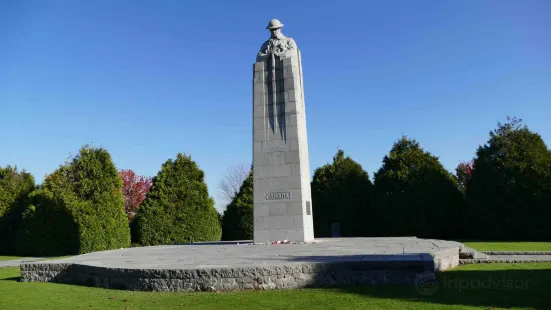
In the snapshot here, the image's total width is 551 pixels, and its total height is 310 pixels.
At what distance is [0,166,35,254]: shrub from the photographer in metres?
26.6

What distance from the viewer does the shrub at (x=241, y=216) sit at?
23825 mm

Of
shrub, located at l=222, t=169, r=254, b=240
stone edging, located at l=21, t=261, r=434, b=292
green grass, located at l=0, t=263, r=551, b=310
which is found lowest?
green grass, located at l=0, t=263, r=551, b=310

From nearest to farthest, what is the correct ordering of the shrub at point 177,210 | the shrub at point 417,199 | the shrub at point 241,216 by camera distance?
the shrub at point 177,210 < the shrub at point 241,216 < the shrub at point 417,199

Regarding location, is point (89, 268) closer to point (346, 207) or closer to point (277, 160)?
point (277, 160)

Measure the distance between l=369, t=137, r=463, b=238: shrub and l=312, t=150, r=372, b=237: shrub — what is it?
0.84m

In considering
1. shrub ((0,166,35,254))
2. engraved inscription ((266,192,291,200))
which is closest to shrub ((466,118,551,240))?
engraved inscription ((266,192,291,200))

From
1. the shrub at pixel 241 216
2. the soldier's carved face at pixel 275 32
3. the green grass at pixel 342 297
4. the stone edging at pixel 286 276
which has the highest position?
the soldier's carved face at pixel 275 32

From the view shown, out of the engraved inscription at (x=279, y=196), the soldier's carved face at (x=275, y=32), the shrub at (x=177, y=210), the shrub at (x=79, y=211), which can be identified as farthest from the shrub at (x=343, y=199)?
the soldier's carved face at (x=275, y=32)

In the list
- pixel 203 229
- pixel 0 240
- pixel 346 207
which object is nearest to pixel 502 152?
pixel 346 207

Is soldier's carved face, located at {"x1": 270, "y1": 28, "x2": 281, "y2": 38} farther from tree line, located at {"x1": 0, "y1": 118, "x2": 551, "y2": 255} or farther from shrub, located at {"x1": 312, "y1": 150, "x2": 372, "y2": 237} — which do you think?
shrub, located at {"x1": 312, "y1": 150, "x2": 372, "y2": 237}

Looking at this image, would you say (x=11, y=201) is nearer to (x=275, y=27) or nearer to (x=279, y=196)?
(x=279, y=196)

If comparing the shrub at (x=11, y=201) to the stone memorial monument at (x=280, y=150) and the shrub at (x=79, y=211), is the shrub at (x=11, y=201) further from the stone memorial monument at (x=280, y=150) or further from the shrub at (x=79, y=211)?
the stone memorial monument at (x=280, y=150)

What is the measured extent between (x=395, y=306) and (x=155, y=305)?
147 inches

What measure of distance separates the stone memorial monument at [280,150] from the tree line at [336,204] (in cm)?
886
